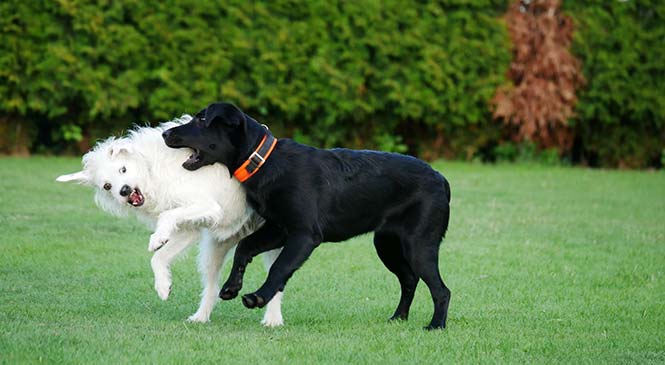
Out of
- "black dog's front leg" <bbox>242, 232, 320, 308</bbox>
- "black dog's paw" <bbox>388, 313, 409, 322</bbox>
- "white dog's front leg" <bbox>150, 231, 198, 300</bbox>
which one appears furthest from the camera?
"black dog's paw" <bbox>388, 313, 409, 322</bbox>

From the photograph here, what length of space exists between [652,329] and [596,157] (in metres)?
13.6

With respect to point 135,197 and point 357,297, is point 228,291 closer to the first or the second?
point 135,197

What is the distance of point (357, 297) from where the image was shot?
24.7 ft

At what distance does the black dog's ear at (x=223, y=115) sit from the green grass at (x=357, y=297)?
129cm

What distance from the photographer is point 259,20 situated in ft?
57.3

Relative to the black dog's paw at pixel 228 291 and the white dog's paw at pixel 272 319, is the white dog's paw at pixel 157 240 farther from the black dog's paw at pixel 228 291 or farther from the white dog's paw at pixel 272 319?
the white dog's paw at pixel 272 319

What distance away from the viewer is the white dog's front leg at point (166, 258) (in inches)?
246

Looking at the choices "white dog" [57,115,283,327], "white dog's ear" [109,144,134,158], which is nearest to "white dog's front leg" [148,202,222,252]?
"white dog" [57,115,283,327]

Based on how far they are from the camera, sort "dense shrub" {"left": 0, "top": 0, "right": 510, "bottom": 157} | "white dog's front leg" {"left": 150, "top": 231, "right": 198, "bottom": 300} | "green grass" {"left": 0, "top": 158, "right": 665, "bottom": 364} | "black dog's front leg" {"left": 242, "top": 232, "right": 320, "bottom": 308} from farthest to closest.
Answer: "dense shrub" {"left": 0, "top": 0, "right": 510, "bottom": 157} → "white dog's front leg" {"left": 150, "top": 231, "right": 198, "bottom": 300} → "black dog's front leg" {"left": 242, "top": 232, "right": 320, "bottom": 308} → "green grass" {"left": 0, "top": 158, "right": 665, "bottom": 364}

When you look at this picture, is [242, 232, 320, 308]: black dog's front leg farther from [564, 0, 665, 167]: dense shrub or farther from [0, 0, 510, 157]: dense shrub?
[564, 0, 665, 167]: dense shrub

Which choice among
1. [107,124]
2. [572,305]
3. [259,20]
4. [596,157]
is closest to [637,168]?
[596,157]

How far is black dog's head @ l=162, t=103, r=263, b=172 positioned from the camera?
6207mm

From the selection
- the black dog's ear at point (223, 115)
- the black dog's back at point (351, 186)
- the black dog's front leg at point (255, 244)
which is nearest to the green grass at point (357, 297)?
the black dog's front leg at point (255, 244)

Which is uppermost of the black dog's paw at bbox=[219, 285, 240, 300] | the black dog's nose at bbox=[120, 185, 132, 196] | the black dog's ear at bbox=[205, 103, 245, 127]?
the black dog's ear at bbox=[205, 103, 245, 127]
